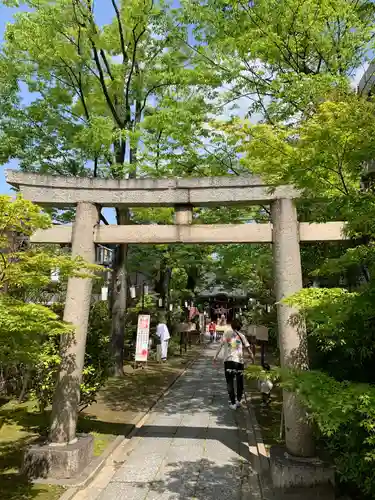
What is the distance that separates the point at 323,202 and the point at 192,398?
780 cm

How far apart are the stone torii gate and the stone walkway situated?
95 cm

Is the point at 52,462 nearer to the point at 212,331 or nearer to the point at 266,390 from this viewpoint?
the point at 266,390

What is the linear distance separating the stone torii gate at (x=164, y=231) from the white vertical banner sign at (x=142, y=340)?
677 cm

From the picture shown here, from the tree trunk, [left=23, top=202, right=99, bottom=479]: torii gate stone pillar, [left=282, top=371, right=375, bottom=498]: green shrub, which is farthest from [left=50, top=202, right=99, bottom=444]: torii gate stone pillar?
the tree trunk

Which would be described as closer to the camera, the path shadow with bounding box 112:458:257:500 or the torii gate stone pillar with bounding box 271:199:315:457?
the path shadow with bounding box 112:458:257:500

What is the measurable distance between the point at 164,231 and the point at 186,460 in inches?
148

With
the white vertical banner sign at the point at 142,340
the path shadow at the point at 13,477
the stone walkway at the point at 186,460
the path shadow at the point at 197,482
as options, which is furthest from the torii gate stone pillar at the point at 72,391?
the white vertical banner sign at the point at 142,340

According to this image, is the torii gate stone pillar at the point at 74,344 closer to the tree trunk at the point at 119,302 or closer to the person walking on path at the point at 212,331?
the tree trunk at the point at 119,302

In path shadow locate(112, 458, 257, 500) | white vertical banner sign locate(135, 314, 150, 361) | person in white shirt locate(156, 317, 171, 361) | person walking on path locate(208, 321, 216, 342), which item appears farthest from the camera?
person walking on path locate(208, 321, 216, 342)

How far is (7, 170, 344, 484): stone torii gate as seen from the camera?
5.78 meters

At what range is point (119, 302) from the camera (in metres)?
13.9

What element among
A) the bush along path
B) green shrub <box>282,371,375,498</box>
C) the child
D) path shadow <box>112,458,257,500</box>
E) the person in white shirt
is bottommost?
path shadow <box>112,458,257,500</box>

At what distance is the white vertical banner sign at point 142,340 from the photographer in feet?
41.4

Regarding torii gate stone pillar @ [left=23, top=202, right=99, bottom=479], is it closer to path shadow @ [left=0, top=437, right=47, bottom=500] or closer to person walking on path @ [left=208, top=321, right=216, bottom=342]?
path shadow @ [left=0, top=437, right=47, bottom=500]
